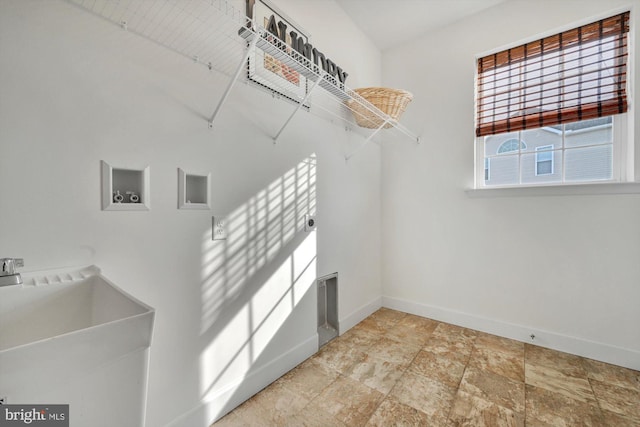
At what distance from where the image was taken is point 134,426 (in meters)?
0.61

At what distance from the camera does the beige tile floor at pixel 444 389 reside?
51.3 inches

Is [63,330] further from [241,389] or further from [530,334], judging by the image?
[530,334]

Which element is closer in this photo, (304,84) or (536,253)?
(304,84)

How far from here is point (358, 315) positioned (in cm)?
236

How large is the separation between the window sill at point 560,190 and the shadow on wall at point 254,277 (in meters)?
1.40

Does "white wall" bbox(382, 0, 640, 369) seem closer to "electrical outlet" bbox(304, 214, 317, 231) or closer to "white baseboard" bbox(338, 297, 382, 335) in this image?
"white baseboard" bbox(338, 297, 382, 335)

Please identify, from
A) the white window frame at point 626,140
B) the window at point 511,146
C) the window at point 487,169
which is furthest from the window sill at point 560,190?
the window at point 511,146

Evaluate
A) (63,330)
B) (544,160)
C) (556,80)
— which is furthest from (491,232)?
(63,330)

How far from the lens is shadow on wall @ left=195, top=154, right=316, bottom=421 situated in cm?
127

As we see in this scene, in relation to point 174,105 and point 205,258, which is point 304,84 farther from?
point 205,258

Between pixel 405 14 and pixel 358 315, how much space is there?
8.30ft

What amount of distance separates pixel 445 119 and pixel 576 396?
6.62 ft

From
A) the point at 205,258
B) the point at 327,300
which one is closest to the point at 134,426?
the point at 205,258

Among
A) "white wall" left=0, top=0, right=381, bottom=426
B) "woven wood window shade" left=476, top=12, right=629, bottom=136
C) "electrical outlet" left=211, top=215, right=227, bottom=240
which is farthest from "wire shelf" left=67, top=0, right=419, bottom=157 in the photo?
"woven wood window shade" left=476, top=12, right=629, bottom=136
